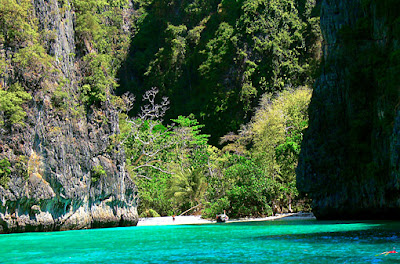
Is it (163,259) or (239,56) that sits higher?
(239,56)

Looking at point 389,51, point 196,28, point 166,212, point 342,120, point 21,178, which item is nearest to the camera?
point 21,178

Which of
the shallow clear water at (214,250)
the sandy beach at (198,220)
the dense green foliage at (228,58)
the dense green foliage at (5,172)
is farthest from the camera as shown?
the dense green foliage at (228,58)

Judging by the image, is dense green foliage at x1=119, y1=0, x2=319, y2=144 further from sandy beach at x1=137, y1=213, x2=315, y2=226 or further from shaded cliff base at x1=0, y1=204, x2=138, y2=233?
shaded cliff base at x1=0, y1=204, x2=138, y2=233

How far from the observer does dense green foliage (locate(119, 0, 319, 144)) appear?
46375mm

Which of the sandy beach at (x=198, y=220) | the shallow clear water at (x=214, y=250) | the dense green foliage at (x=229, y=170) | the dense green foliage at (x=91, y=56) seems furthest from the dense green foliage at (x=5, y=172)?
the dense green foliage at (x=229, y=170)

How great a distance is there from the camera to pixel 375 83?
925 inches

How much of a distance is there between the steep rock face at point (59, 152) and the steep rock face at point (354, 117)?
33.8ft

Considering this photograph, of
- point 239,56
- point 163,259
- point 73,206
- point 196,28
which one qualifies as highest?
point 196,28

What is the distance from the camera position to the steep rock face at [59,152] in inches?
832

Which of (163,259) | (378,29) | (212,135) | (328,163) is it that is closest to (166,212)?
(212,135)

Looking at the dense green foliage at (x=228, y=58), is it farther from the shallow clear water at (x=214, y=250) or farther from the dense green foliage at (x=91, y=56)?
the shallow clear water at (x=214, y=250)

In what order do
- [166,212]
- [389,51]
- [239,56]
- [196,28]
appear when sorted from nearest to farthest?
[389,51] → [166,212] → [239,56] → [196,28]

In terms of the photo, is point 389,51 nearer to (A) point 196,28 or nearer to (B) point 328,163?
(B) point 328,163

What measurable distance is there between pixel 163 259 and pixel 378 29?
15.9 metres
